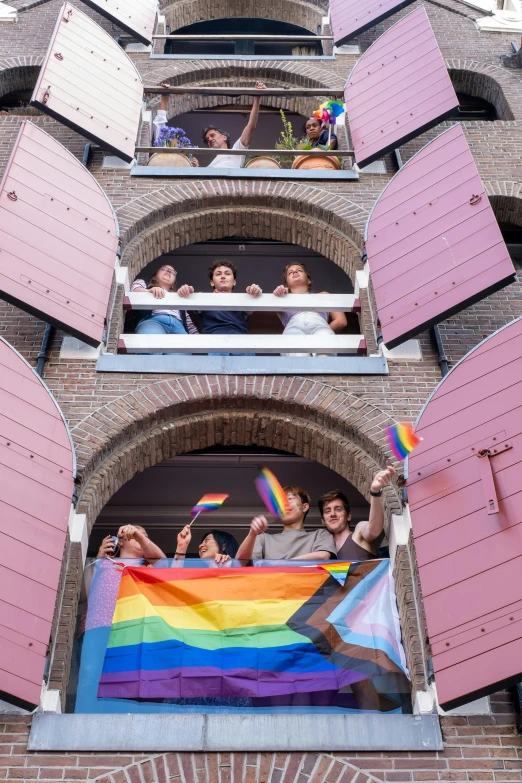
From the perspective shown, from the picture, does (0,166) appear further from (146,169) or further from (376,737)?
(376,737)

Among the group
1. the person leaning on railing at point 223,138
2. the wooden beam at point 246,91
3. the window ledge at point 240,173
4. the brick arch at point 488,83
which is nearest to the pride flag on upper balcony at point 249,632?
the window ledge at point 240,173

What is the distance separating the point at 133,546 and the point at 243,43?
12.5 meters

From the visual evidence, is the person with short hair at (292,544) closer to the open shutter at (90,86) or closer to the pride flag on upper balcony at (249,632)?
the pride flag on upper balcony at (249,632)

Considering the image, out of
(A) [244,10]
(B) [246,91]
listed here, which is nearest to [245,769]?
(B) [246,91]

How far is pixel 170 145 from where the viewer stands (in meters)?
15.7

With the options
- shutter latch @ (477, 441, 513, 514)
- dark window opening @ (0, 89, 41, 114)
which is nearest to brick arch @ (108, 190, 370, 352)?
shutter latch @ (477, 441, 513, 514)

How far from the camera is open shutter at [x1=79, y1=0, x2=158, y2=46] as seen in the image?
56.6ft

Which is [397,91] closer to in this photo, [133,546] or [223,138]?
[223,138]

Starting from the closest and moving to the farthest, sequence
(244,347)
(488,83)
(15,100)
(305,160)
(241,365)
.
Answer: (241,365), (244,347), (305,160), (488,83), (15,100)

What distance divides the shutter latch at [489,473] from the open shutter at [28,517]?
3369 mm

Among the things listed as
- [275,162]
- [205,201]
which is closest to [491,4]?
[275,162]

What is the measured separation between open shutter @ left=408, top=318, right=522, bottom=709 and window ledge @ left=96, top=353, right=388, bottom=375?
5.04 ft

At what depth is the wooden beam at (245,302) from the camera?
40.6ft

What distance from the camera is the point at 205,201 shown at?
560 inches
